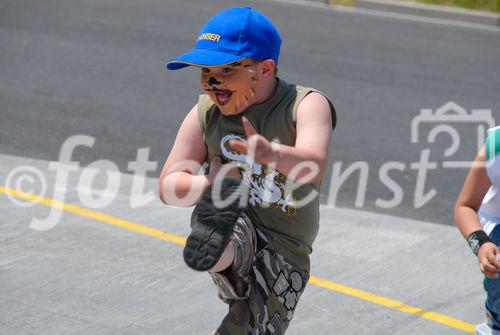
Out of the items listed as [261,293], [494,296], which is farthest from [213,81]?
[494,296]

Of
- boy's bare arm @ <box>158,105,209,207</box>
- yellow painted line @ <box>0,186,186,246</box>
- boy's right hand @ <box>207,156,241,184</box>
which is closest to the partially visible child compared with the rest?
boy's right hand @ <box>207,156,241,184</box>

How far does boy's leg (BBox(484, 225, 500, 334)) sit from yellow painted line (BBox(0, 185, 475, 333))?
100cm

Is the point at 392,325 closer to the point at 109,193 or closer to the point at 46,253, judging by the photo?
the point at 46,253

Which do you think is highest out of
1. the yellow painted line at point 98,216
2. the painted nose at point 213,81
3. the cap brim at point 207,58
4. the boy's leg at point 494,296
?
the cap brim at point 207,58

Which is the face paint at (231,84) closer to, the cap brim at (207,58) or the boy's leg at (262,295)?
the cap brim at (207,58)

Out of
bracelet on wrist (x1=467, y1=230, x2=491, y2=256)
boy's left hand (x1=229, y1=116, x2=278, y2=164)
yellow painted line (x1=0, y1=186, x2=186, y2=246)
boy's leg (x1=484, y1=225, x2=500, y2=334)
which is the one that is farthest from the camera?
yellow painted line (x1=0, y1=186, x2=186, y2=246)

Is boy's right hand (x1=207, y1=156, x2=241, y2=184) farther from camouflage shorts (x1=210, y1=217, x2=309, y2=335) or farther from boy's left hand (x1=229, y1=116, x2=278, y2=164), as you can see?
boy's left hand (x1=229, y1=116, x2=278, y2=164)

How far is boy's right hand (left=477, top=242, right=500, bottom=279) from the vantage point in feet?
12.2

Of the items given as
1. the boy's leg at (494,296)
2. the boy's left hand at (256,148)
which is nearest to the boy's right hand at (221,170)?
the boy's left hand at (256,148)

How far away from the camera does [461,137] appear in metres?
9.57

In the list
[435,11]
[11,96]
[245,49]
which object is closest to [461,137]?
[11,96]

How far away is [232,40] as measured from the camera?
3.52m

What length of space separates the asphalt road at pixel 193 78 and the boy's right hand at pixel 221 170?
145 inches

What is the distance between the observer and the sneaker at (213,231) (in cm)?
322
